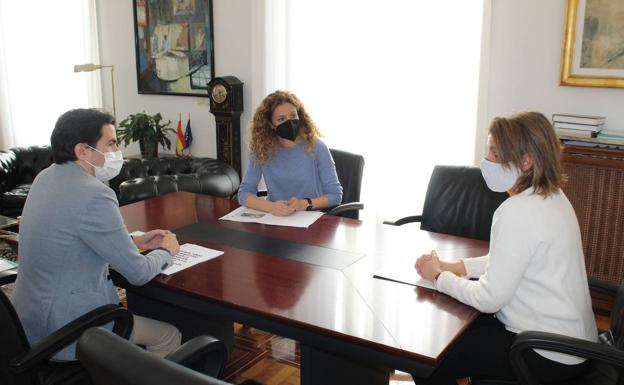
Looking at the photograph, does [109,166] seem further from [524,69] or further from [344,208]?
[524,69]

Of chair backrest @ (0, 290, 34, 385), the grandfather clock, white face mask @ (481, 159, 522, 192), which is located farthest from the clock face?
chair backrest @ (0, 290, 34, 385)

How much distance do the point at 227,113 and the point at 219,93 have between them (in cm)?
17

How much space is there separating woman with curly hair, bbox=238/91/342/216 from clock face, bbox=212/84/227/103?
1.58 metres

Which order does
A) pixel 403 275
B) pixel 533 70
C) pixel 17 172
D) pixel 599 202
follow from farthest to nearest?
pixel 17 172, pixel 533 70, pixel 599 202, pixel 403 275

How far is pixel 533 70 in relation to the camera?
3.41 meters

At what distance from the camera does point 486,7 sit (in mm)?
3406

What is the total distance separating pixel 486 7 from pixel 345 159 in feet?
4.25

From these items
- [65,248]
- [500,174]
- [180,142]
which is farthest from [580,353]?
[180,142]

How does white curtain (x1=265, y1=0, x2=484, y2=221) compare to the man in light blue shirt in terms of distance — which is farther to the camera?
white curtain (x1=265, y1=0, x2=484, y2=221)

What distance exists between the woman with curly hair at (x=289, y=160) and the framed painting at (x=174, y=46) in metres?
2.02

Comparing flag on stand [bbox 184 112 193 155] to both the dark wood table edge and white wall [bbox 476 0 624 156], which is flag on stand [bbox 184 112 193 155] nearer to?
white wall [bbox 476 0 624 156]

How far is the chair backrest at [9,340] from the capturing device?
1503 millimetres

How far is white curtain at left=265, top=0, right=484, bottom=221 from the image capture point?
3.64 meters

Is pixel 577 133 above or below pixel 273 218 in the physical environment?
above
